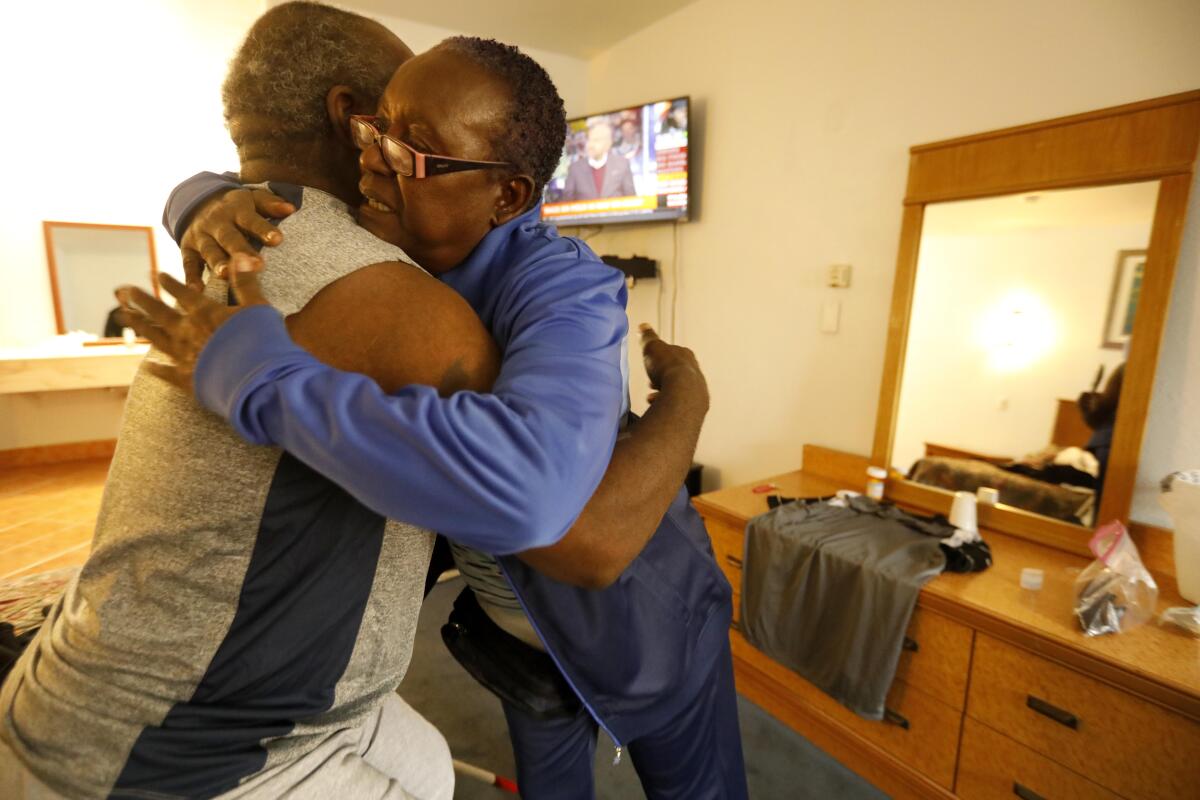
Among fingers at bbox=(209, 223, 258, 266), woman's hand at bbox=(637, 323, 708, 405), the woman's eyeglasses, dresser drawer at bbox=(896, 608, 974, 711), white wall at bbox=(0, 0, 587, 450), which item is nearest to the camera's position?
fingers at bbox=(209, 223, 258, 266)

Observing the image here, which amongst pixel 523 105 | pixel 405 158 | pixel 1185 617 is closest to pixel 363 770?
pixel 405 158

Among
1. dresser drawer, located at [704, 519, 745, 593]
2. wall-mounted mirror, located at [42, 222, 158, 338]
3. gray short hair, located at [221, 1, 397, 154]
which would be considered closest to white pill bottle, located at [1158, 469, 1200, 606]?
dresser drawer, located at [704, 519, 745, 593]

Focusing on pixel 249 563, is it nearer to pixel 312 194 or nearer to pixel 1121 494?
pixel 312 194

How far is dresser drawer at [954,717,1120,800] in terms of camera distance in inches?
53.1

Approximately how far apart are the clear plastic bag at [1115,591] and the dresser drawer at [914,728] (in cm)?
42

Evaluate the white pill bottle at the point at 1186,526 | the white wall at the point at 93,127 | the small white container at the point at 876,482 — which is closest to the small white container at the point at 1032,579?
the white pill bottle at the point at 1186,526

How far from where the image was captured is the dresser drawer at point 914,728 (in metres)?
1.57

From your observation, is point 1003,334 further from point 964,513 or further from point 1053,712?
point 1053,712

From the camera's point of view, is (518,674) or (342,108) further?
(518,674)

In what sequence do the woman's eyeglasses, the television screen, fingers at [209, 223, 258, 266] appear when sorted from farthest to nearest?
1. the television screen
2. the woman's eyeglasses
3. fingers at [209, 223, 258, 266]

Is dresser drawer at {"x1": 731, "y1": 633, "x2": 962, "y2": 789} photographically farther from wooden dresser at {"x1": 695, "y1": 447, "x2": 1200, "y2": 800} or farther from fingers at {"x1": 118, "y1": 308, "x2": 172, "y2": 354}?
fingers at {"x1": 118, "y1": 308, "x2": 172, "y2": 354}

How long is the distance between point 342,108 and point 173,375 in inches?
16.9

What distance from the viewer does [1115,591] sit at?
54.7 inches

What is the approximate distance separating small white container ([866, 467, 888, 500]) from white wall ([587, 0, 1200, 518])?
0.20 metres
